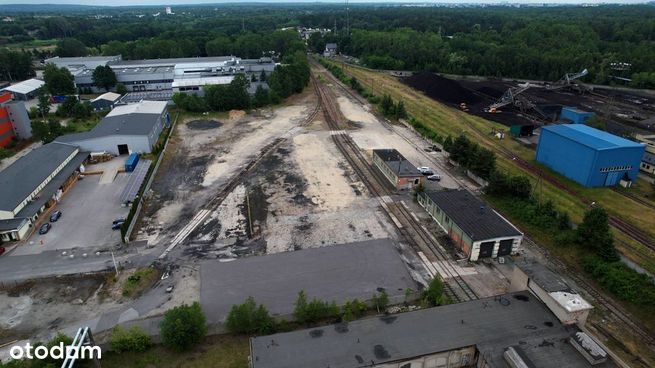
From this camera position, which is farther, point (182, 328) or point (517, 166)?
point (517, 166)

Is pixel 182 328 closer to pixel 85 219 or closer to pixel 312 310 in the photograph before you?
pixel 312 310

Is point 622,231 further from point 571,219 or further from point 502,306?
point 502,306

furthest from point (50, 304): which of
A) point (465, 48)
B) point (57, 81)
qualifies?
point (465, 48)

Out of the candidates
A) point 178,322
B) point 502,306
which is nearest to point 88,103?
point 178,322

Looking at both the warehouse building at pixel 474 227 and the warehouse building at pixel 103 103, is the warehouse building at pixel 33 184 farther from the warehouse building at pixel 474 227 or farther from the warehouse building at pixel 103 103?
the warehouse building at pixel 474 227

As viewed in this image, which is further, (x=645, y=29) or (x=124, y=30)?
(x=124, y=30)

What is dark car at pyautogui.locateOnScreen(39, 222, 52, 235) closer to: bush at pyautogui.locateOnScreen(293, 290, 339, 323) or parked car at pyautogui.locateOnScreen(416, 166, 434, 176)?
bush at pyautogui.locateOnScreen(293, 290, 339, 323)

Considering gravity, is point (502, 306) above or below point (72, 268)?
above
